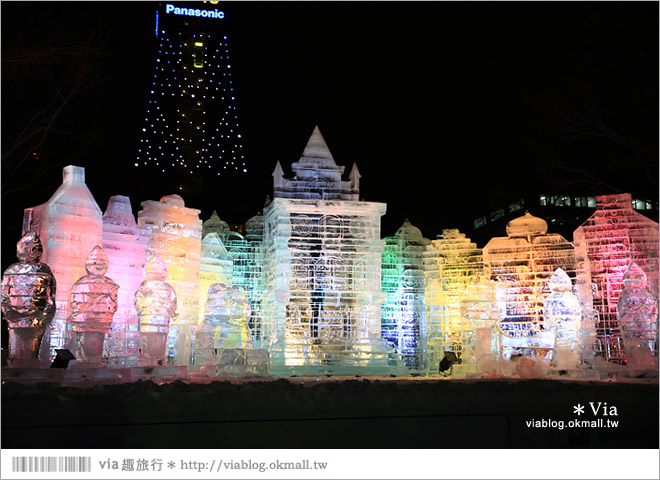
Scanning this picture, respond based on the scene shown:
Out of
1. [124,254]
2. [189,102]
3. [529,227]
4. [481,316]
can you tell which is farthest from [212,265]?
[189,102]

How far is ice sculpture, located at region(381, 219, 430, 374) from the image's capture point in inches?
691

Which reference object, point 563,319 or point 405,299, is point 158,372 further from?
point 405,299

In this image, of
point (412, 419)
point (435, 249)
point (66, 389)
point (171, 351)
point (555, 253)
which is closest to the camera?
point (412, 419)

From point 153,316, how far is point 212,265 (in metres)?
5.32

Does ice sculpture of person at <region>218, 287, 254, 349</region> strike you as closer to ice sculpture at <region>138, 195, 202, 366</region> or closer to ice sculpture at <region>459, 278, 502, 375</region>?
ice sculpture at <region>138, 195, 202, 366</region>

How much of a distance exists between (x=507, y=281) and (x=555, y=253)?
1.44m

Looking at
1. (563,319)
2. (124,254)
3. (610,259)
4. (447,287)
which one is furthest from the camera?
(447,287)

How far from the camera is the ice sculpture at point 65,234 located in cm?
1153

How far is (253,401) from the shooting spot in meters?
6.01

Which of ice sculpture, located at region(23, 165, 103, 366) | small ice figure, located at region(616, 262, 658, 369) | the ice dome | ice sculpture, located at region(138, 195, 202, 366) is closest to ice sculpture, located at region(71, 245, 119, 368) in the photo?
ice sculpture, located at region(23, 165, 103, 366)

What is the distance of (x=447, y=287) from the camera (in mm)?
17188

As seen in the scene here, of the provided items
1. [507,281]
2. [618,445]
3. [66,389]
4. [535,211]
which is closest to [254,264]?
[507,281]

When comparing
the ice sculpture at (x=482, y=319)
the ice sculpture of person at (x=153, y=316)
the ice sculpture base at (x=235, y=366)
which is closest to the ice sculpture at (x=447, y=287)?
the ice sculpture at (x=482, y=319)

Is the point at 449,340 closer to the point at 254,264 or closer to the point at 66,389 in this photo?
the point at 254,264
